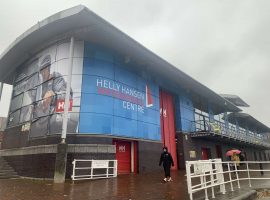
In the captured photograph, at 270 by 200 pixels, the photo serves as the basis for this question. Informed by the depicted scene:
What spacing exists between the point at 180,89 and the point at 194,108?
3511mm

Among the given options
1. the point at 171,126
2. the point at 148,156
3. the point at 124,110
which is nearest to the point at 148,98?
the point at 124,110

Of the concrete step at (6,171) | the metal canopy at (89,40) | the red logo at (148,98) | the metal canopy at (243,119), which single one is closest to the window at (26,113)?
the concrete step at (6,171)

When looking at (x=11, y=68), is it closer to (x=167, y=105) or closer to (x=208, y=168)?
(x=167, y=105)

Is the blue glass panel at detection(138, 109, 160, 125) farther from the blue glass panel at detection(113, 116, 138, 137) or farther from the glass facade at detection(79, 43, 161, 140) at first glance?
the blue glass panel at detection(113, 116, 138, 137)

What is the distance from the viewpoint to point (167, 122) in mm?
22844

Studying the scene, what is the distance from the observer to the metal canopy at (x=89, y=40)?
47.8 ft

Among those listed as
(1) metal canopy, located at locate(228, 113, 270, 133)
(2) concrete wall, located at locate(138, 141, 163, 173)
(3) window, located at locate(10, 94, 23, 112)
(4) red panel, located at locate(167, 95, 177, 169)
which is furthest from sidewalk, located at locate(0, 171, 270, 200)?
(1) metal canopy, located at locate(228, 113, 270, 133)

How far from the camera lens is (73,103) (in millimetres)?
15172

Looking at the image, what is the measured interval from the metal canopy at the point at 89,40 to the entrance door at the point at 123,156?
650 centimetres

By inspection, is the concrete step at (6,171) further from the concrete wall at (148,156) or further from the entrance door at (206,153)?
the entrance door at (206,153)

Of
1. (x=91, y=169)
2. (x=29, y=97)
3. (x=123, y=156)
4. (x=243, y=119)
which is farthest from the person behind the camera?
(x=243, y=119)

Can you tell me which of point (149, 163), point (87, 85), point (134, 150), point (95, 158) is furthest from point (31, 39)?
point (149, 163)

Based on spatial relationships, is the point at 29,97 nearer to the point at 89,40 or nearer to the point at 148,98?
the point at 89,40

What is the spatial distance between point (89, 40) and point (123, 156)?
8667mm
